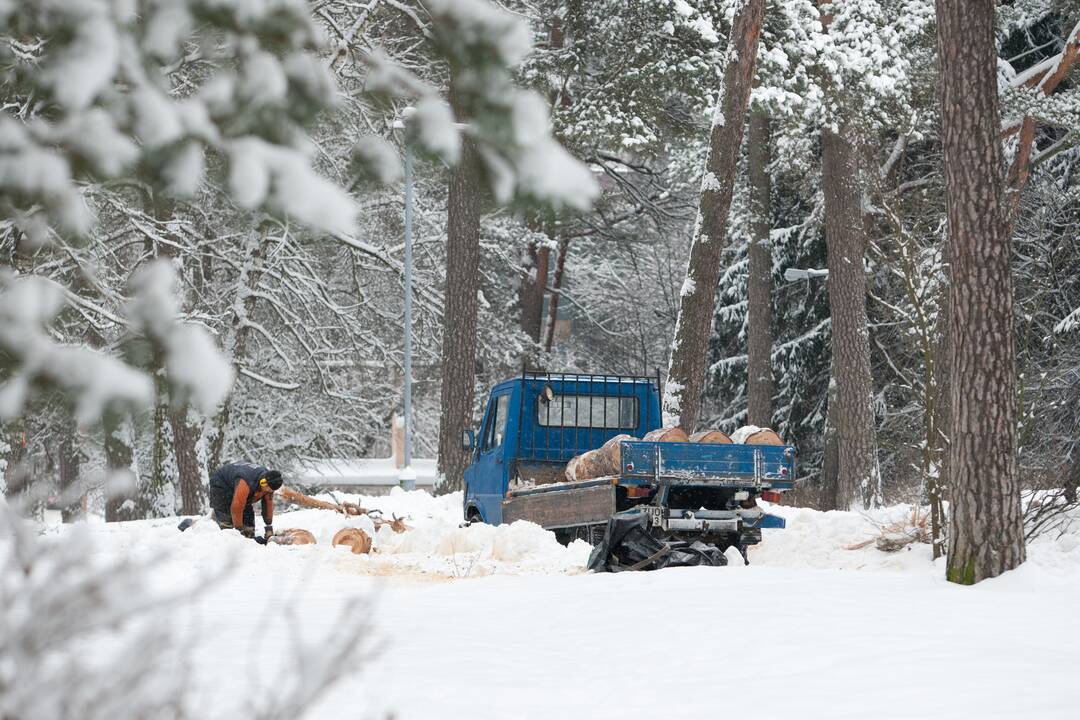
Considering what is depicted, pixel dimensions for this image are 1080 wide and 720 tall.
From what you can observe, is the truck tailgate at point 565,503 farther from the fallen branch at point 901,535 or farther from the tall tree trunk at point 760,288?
the tall tree trunk at point 760,288

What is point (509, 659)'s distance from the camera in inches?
263

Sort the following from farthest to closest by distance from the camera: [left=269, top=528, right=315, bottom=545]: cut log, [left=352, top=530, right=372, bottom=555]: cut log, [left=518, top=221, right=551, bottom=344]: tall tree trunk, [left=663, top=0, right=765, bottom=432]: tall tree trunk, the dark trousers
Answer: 1. [left=518, top=221, right=551, bottom=344]: tall tree trunk
2. [left=663, top=0, right=765, bottom=432]: tall tree trunk
3. the dark trousers
4. [left=269, top=528, right=315, bottom=545]: cut log
5. [left=352, top=530, right=372, bottom=555]: cut log

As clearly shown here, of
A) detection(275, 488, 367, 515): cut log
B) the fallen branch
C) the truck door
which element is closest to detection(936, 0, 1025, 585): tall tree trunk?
the fallen branch

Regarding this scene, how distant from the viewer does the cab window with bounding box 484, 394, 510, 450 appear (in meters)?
14.7

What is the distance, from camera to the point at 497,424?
14.9 metres

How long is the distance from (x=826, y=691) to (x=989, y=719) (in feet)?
2.56

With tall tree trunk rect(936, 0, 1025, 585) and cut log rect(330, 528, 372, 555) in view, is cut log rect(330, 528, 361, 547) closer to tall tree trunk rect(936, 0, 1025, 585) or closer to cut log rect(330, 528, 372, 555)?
cut log rect(330, 528, 372, 555)

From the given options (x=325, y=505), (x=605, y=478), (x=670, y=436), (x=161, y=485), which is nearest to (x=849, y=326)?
(x=325, y=505)

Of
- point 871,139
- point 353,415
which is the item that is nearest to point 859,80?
point 871,139

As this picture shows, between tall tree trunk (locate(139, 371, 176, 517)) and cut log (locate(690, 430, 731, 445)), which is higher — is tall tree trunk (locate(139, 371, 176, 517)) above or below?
below

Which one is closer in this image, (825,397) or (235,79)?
(235,79)

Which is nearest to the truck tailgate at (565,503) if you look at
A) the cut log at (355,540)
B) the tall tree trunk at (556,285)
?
the cut log at (355,540)

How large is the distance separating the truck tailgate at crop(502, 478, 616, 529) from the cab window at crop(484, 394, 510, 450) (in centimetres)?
96

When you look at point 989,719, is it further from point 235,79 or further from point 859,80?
point 859,80
